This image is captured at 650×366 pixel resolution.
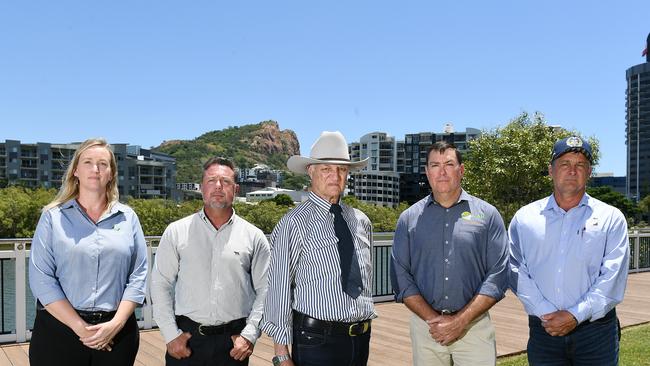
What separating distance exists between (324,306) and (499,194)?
80.6ft

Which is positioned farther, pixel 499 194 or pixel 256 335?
pixel 499 194

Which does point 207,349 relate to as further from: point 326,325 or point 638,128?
point 638,128

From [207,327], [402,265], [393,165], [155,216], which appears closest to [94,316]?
[207,327]

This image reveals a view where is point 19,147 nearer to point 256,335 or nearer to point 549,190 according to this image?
point 549,190

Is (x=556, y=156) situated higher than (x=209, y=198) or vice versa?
(x=556, y=156)

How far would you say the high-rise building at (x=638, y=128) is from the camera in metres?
146

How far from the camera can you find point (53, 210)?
2.94m

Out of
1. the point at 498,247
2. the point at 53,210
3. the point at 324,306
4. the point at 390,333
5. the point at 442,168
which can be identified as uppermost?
the point at 442,168

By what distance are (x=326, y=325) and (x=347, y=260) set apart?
336 millimetres

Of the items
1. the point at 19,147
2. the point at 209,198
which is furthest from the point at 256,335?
the point at 19,147

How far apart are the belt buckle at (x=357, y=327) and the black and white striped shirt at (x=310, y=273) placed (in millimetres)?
31

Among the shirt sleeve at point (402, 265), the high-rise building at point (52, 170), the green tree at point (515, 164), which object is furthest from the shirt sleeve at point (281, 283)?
the high-rise building at point (52, 170)

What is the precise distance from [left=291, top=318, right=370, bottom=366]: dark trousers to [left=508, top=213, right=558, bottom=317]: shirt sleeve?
96cm

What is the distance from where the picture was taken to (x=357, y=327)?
287 centimetres
